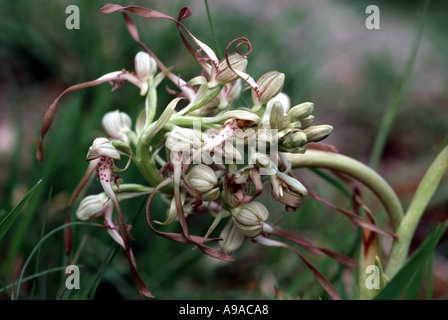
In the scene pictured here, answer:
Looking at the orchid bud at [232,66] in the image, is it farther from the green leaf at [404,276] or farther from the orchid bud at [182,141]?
the green leaf at [404,276]

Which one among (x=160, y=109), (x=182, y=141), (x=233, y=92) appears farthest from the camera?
(x=160, y=109)

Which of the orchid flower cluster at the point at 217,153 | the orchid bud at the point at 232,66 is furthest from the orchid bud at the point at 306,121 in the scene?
the orchid bud at the point at 232,66

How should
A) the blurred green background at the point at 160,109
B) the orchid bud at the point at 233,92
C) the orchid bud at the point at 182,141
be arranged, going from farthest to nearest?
the blurred green background at the point at 160,109, the orchid bud at the point at 233,92, the orchid bud at the point at 182,141

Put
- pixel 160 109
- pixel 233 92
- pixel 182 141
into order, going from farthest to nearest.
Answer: pixel 160 109 → pixel 233 92 → pixel 182 141

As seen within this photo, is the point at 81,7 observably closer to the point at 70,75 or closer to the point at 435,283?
the point at 70,75

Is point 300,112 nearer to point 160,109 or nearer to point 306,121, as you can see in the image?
point 306,121

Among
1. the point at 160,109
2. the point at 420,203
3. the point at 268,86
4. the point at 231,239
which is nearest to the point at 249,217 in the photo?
the point at 231,239
